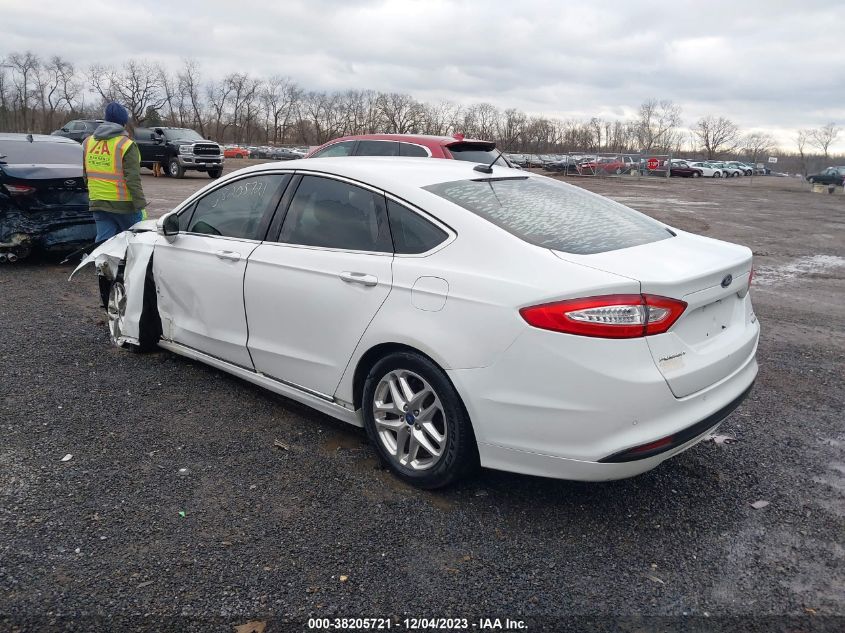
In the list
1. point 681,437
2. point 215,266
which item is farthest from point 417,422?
point 215,266

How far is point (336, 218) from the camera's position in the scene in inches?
149

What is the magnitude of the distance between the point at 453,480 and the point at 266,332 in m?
1.50

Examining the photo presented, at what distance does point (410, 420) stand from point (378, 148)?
716 cm

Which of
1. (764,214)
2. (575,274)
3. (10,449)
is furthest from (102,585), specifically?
(764,214)

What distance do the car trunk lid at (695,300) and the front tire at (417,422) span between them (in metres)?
0.85

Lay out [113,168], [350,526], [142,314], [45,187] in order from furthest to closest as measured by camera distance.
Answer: [45,187], [113,168], [142,314], [350,526]

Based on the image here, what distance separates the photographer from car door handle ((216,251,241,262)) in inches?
164

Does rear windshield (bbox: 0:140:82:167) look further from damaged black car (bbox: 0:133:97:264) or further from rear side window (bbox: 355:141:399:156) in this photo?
rear side window (bbox: 355:141:399:156)

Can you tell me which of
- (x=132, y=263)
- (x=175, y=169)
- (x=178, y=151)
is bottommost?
(x=132, y=263)

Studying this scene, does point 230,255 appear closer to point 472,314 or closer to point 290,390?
point 290,390

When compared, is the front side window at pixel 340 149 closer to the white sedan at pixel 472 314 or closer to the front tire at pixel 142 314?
the front tire at pixel 142 314

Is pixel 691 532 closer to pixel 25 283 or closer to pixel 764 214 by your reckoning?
pixel 25 283

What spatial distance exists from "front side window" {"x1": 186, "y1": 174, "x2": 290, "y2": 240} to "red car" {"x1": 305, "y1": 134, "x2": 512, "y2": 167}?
16.3ft

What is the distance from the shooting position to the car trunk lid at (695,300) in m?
2.80
